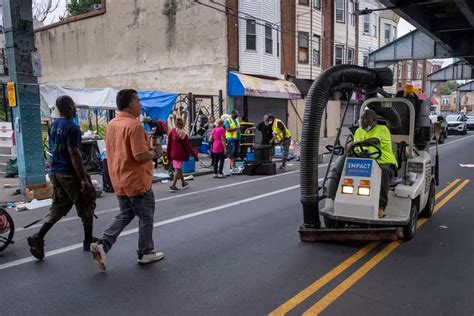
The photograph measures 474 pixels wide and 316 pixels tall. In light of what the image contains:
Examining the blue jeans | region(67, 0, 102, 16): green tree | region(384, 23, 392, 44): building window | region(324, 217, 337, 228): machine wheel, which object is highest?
region(67, 0, 102, 16): green tree

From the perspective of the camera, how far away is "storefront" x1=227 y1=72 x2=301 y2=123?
21875mm

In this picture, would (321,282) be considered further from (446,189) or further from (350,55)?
(350,55)

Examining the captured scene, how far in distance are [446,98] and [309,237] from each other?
112255 millimetres

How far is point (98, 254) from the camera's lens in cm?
497

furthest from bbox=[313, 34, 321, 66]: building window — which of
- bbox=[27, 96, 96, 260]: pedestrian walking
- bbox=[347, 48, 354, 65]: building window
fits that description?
bbox=[27, 96, 96, 260]: pedestrian walking

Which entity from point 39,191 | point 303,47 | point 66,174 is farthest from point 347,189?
point 303,47

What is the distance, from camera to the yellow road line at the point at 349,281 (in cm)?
412

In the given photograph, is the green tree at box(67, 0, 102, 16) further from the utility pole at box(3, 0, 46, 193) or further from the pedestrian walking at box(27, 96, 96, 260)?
the pedestrian walking at box(27, 96, 96, 260)

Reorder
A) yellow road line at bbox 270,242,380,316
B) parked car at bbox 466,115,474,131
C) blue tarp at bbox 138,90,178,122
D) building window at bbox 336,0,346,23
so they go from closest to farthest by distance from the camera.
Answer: yellow road line at bbox 270,242,380,316, blue tarp at bbox 138,90,178,122, building window at bbox 336,0,346,23, parked car at bbox 466,115,474,131

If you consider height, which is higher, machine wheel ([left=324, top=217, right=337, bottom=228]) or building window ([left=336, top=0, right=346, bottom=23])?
building window ([left=336, top=0, right=346, bottom=23])

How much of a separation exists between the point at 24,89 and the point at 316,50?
858 inches

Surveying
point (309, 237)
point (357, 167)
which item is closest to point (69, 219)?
point (309, 237)

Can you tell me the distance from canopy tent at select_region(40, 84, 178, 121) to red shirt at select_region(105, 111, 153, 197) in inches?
373

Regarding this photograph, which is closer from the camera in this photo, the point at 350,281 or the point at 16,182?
the point at 350,281
